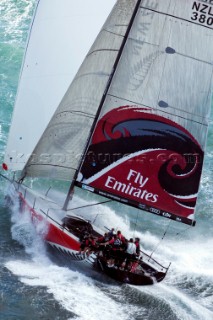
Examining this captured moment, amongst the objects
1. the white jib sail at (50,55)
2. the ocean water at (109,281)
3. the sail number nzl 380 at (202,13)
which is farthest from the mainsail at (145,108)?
the ocean water at (109,281)

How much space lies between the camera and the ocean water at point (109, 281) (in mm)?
20781

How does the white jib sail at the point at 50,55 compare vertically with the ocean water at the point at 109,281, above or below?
above

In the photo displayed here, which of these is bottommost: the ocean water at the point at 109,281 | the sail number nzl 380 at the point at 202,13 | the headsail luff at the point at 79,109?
the ocean water at the point at 109,281

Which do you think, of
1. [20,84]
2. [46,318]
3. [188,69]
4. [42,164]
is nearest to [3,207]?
[42,164]

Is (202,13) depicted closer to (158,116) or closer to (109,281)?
(158,116)

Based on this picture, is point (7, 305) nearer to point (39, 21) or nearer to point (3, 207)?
point (3, 207)

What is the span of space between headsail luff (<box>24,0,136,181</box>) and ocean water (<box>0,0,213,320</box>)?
8.41 feet

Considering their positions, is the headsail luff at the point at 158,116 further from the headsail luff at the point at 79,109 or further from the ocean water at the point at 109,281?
the ocean water at the point at 109,281

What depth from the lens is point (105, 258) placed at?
873 inches

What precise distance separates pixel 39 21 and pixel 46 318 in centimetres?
910

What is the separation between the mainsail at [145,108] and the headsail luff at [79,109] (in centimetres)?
3

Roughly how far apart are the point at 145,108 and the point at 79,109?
218 cm

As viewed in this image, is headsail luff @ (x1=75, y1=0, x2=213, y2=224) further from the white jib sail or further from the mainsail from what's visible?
the white jib sail

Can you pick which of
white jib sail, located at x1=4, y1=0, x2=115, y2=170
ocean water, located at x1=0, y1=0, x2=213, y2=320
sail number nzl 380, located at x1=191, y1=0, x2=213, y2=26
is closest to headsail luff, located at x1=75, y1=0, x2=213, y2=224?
sail number nzl 380, located at x1=191, y1=0, x2=213, y2=26
